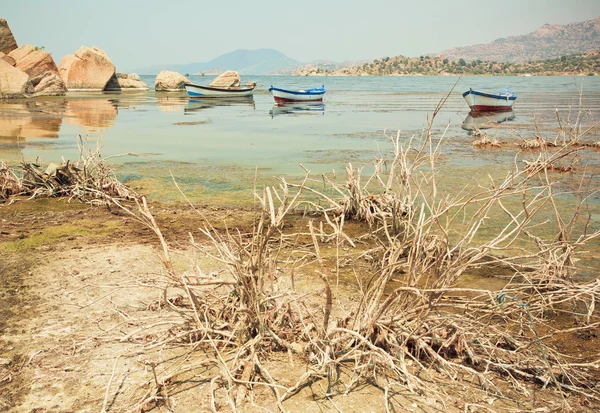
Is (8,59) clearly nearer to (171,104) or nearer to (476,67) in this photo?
(171,104)

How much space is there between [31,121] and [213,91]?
2022 cm

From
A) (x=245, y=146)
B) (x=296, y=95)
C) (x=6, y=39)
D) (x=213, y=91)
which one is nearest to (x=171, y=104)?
(x=213, y=91)

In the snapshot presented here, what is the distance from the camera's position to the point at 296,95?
115 ft

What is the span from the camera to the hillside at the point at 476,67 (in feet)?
394

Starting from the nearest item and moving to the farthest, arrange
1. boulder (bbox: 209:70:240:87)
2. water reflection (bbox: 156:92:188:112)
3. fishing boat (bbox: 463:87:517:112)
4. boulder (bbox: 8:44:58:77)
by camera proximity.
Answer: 1. fishing boat (bbox: 463:87:517:112)
2. water reflection (bbox: 156:92:188:112)
3. boulder (bbox: 8:44:58:77)
4. boulder (bbox: 209:70:240:87)

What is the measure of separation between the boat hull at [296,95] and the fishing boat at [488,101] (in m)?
11.5

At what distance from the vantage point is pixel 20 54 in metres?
37.0

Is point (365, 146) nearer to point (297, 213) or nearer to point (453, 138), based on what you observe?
point (453, 138)

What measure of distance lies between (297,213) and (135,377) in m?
4.46

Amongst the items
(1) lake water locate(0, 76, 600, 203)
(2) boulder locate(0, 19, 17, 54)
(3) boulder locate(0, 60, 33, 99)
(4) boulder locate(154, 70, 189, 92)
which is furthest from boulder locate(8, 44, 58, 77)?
(4) boulder locate(154, 70, 189, 92)

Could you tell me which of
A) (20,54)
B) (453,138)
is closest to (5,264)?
(453,138)

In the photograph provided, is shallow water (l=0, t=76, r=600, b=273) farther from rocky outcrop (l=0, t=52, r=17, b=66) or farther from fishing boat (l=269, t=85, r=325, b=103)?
rocky outcrop (l=0, t=52, r=17, b=66)

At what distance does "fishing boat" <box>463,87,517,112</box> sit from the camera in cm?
2664

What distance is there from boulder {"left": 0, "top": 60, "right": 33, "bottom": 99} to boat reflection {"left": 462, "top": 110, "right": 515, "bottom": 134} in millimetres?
27178
